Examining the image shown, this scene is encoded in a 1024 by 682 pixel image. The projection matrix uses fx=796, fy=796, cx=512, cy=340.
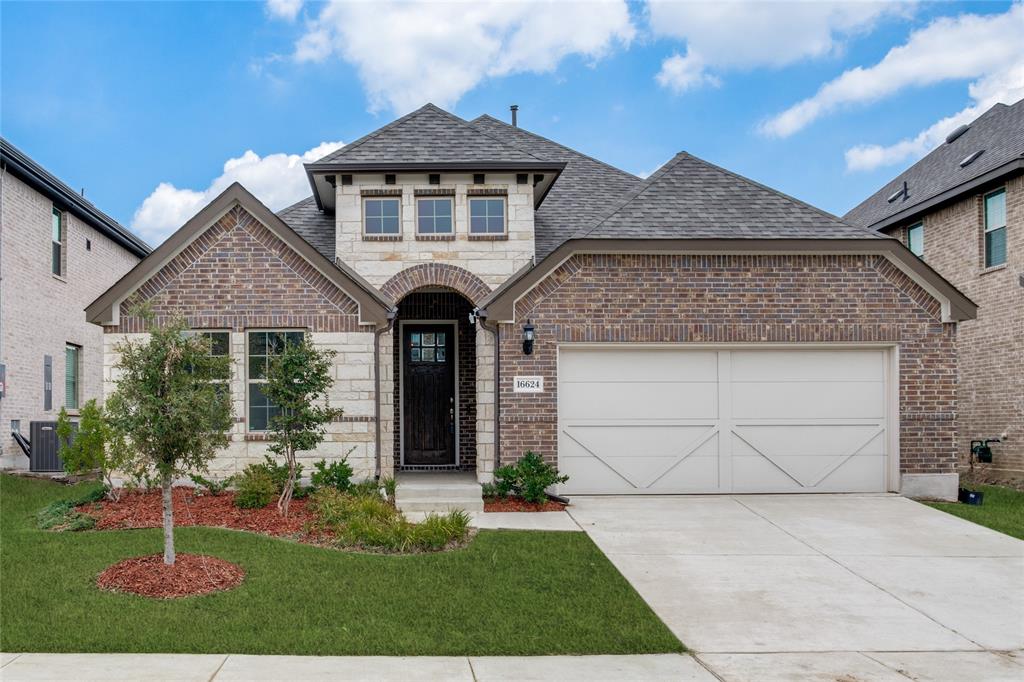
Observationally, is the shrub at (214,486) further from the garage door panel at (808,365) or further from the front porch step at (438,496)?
the garage door panel at (808,365)

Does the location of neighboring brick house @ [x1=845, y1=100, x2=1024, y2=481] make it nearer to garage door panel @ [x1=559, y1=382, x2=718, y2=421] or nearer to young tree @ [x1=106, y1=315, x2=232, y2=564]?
garage door panel @ [x1=559, y1=382, x2=718, y2=421]

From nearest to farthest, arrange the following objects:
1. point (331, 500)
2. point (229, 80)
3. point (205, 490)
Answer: point (331, 500) < point (205, 490) < point (229, 80)

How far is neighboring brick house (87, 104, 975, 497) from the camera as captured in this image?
12.3m

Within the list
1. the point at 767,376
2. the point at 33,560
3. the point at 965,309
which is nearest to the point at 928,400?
the point at 965,309

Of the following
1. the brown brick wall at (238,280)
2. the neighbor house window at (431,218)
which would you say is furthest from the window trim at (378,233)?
the brown brick wall at (238,280)

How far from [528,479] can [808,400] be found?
4.78 m

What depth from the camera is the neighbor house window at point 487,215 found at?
14117 mm

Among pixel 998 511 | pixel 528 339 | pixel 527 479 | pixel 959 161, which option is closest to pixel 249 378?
pixel 528 339

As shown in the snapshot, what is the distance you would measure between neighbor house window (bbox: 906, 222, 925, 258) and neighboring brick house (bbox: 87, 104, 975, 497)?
648 centimetres

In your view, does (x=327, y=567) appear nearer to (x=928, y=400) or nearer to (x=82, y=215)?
(x=928, y=400)

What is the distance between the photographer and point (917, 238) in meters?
18.7

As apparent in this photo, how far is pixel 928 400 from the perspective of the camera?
12641 millimetres

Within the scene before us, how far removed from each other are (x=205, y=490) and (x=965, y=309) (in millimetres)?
12037

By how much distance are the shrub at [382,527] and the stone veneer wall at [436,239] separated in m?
5.03
